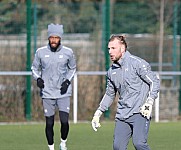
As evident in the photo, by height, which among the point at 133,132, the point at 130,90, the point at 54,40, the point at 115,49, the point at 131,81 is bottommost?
the point at 133,132

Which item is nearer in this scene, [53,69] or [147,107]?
[147,107]

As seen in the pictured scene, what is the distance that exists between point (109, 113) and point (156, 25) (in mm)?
3665

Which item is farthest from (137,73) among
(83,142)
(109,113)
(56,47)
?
(109,113)

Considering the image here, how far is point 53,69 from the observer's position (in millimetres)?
12594

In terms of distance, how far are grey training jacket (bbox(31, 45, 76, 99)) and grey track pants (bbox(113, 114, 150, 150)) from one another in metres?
3.55

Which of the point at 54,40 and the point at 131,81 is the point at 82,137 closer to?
the point at 54,40

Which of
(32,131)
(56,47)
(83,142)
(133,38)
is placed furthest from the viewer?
(133,38)

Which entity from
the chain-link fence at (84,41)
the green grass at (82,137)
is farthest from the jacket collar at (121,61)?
the chain-link fence at (84,41)

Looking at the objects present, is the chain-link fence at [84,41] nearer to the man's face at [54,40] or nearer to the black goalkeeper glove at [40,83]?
the black goalkeeper glove at [40,83]

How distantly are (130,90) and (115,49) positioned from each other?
0.55 metres

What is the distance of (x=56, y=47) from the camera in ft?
41.0

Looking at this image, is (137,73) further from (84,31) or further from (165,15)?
(165,15)

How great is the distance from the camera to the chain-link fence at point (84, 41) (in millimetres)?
19156

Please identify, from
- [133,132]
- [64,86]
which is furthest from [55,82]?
[133,132]
